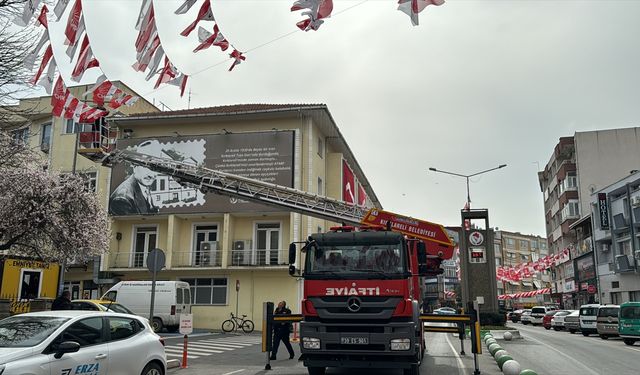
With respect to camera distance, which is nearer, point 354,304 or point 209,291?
point 354,304

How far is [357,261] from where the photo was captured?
10.7 meters

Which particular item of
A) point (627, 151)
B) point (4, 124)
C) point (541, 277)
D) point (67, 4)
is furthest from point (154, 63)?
point (541, 277)

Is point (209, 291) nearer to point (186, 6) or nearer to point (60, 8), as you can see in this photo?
point (60, 8)

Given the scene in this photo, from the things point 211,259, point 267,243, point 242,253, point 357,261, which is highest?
point 267,243

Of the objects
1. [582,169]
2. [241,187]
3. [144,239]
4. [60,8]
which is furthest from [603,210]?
[60,8]

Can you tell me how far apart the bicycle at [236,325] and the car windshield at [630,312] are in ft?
63.5

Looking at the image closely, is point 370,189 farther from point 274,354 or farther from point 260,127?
point 274,354

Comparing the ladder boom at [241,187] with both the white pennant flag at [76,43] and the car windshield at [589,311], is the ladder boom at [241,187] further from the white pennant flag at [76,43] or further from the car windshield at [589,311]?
the car windshield at [589,311]

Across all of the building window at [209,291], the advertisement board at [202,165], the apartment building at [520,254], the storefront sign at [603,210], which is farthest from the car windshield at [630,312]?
the apartment building at [520,254]

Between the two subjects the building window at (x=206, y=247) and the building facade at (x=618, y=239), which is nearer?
the building window at (x=206, y=247)

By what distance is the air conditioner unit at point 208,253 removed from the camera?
33875 millimetres

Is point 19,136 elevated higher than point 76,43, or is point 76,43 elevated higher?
point 76,43

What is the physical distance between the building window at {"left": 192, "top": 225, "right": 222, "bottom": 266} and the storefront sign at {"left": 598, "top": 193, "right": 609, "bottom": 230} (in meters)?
32.5

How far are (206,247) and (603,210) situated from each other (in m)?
33.5
